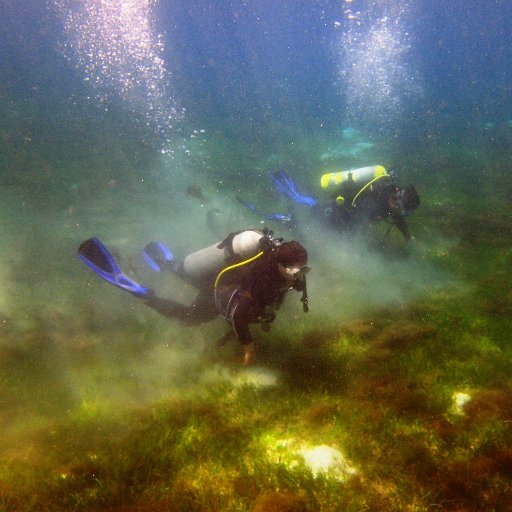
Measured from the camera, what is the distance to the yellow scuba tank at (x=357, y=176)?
8.27 meters

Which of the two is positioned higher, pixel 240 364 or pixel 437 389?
pixel 240 364

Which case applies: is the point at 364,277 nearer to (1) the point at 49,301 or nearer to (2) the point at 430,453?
(2) the point at 430,453

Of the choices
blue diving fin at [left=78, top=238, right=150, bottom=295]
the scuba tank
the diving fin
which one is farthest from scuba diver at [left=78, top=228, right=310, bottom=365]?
the scuba tank

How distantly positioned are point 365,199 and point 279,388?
17.5 ft

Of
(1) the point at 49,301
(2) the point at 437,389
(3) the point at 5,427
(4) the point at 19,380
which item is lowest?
(3) the point at 5,427

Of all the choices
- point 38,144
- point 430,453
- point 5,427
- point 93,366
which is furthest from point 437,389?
point 38,144

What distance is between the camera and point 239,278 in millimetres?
5363

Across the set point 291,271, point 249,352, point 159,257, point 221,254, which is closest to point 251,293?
point 291,271

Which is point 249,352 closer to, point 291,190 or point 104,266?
point 104,266

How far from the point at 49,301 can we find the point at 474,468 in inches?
343

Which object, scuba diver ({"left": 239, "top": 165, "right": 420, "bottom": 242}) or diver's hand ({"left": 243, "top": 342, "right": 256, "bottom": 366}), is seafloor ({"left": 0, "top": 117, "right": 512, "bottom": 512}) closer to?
diver's hand ({"left": 243, "top": 342, "right": 256, "bottom": 366})

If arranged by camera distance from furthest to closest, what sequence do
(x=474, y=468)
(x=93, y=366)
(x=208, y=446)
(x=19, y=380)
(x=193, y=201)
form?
1. (x=193, y=201)
2. (x=93, y=366)
3. (x=19, y=380)
4. (x=208, y=446)
5. (x=474, y=468)

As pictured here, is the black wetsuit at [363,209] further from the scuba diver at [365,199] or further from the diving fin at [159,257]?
the diving fin at [159,257]

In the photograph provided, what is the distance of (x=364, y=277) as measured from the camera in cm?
895
